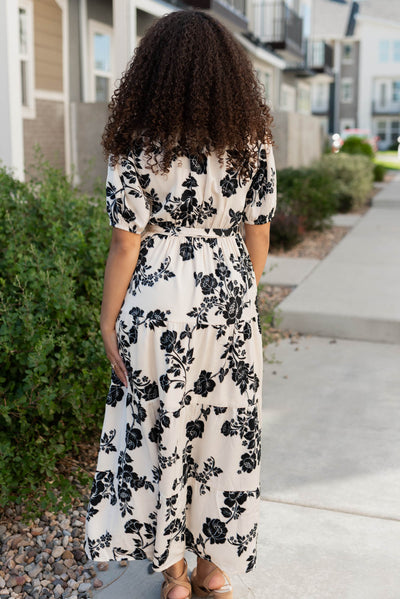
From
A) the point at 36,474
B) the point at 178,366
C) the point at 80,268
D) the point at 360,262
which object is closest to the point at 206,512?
the point at 178,366

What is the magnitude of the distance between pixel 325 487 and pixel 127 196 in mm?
1883

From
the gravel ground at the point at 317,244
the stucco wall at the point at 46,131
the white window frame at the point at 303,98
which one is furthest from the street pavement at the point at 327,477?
the white window frame at the point at 303,98

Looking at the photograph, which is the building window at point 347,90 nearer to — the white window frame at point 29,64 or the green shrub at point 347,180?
the green shrub at point 347,180

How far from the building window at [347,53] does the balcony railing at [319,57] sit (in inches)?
971

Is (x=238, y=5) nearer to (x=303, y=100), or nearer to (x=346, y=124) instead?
(x=303, y=100)

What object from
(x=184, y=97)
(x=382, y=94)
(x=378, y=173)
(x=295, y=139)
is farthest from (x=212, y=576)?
(x=382, y=94)

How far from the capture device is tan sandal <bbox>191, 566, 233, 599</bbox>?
2.52 meters

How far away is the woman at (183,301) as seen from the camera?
2.13m

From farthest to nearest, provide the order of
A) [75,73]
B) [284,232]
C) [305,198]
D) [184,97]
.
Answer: [75,73] < [305,198] < [284,232] < [184,97]

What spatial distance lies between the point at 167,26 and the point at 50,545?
6.55 ft

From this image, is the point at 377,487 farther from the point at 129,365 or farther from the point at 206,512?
the point at 129,365

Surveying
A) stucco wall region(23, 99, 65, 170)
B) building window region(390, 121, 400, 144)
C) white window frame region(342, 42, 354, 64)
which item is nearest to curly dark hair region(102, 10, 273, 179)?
stucco wall region(23, 99, 65, 170)

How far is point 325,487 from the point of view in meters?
3.39

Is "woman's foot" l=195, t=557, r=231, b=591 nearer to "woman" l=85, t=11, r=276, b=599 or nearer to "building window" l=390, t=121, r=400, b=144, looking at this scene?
"woman" l=85, t=11, r=276, b=599
